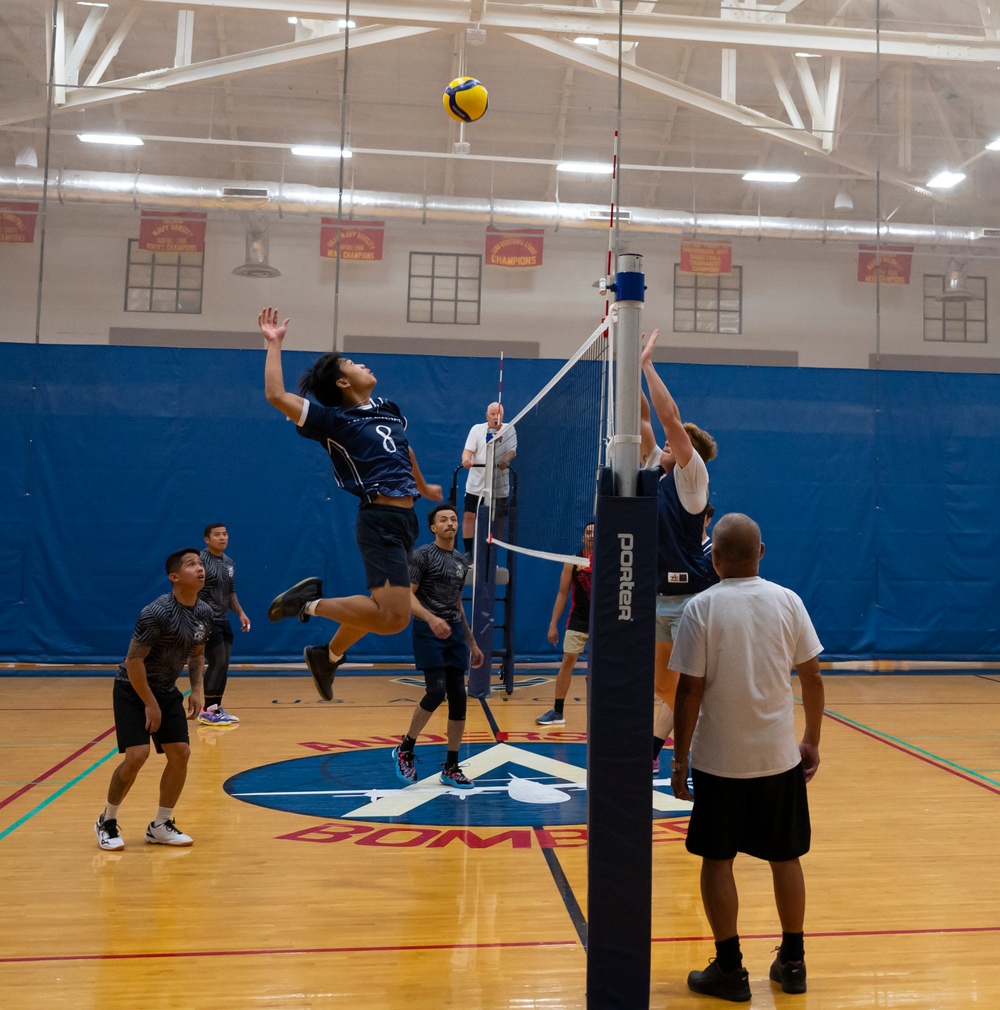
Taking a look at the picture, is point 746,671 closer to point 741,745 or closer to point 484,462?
point 741,745

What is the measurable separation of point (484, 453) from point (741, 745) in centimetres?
701

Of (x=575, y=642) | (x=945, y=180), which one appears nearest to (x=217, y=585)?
(x=575, y=642)

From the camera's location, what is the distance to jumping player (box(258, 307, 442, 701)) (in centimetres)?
503

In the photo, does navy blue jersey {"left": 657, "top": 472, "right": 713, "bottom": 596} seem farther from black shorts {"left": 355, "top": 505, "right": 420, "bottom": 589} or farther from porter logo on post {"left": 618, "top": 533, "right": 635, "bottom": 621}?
porter logo on post {"left": 618, "top": 533, "right": 635, "bottom": 621}

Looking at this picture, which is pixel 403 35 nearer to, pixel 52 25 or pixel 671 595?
pixel 52 25

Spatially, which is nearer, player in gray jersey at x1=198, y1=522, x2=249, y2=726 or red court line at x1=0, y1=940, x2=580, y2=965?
red court line at x1=0, y1=940, x2=580, y2=965

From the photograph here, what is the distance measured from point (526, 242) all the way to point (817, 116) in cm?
396

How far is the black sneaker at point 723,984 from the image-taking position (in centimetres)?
347

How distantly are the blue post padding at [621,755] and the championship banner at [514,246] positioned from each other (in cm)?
1037

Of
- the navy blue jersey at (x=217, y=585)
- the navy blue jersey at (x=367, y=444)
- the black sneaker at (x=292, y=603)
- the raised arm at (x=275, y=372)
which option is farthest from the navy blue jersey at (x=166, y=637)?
the navy blue jersey at (x=217, y=585)

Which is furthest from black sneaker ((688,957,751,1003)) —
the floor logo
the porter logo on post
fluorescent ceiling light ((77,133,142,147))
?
fluorescent ceiling light ((77,133,142,147))

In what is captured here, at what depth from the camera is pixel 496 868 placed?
483 cm

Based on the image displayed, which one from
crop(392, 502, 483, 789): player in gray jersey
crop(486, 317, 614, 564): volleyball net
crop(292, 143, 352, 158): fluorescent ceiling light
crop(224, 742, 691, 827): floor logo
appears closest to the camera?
crop(486, 317, 614, 564): volleyball net

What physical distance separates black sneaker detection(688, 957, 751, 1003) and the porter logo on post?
4.38 ft
